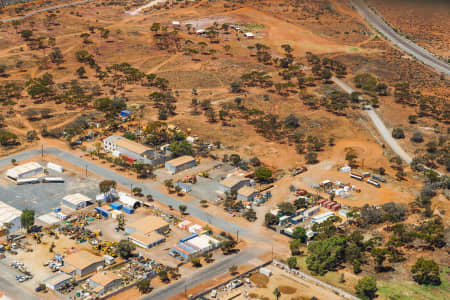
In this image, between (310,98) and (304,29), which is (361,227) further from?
(304,29)

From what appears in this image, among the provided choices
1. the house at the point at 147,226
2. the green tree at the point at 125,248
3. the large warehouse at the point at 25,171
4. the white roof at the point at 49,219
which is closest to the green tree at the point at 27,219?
the white roof at the point at 49,219

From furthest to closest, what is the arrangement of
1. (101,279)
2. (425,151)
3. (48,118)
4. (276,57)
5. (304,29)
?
(304,29) → (276,57) → (48,118) → (425,151) → (101,279)

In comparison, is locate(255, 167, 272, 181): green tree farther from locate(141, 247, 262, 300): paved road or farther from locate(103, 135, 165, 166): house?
locate(141, 247, 262, 300): paved road

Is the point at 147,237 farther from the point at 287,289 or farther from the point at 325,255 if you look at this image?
the point at 325,255

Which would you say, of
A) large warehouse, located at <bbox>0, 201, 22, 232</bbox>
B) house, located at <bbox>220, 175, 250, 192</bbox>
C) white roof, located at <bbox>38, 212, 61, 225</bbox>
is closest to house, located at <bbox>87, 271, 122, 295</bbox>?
white roof, located at <bbox>38, 212, 61, 225</bbox>

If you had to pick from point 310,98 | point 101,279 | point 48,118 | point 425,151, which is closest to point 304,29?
point 310,98

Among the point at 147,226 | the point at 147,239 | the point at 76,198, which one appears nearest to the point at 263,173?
the point at 147,226
